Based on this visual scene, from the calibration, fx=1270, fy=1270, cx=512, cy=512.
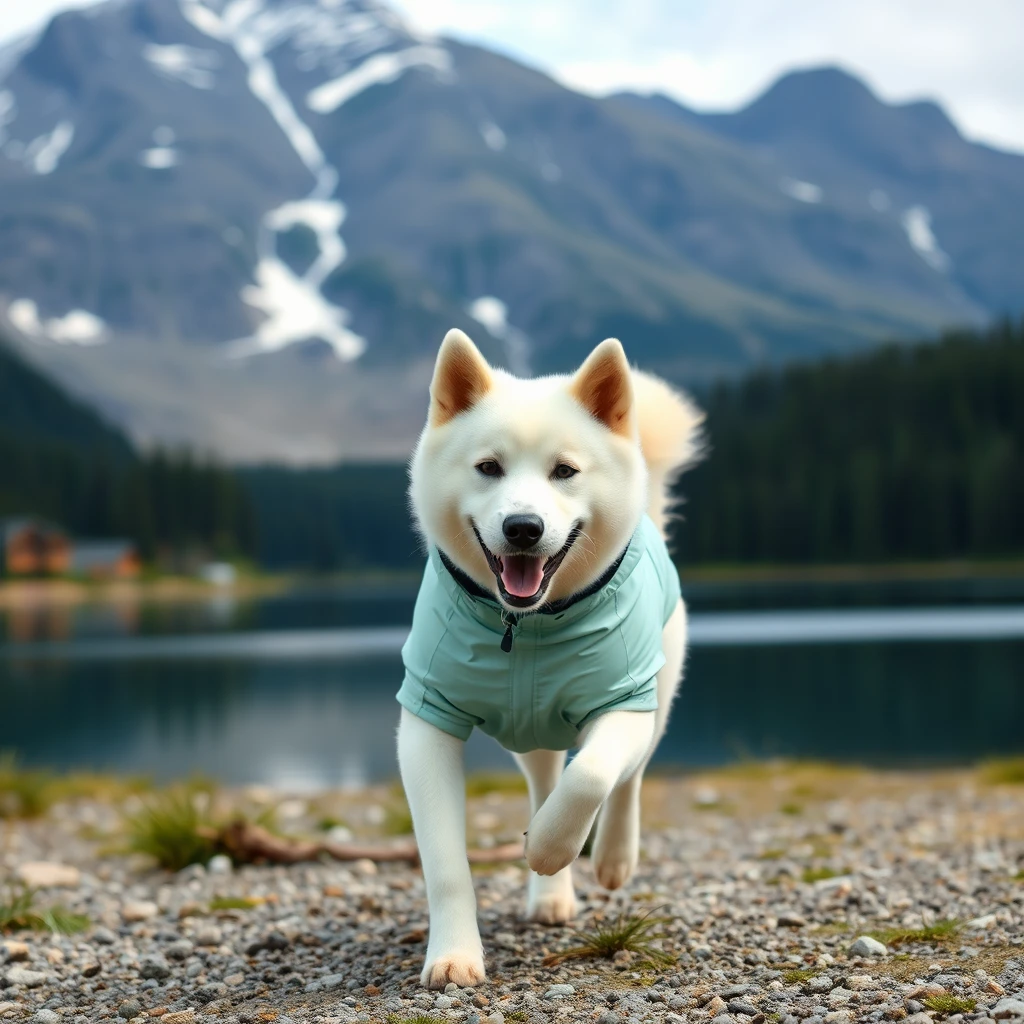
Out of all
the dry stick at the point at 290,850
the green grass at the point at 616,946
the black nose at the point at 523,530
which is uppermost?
the black nose at the point at 523,530

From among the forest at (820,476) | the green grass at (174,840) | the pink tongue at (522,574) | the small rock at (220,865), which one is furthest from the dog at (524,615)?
the forest at (820,476)

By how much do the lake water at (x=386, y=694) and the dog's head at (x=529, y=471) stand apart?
13.8 metres

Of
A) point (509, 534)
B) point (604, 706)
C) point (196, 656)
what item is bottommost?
point (196, 656)

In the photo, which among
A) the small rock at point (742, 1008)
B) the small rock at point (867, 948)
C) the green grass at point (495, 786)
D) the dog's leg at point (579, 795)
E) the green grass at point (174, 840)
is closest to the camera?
the small rock at point (742, 1008)

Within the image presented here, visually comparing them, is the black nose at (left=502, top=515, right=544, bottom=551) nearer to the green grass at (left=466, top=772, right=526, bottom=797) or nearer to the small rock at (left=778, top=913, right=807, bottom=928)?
the small rock at (left=778, top=913, right=807, bottom=928)

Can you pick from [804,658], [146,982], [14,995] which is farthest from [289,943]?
[804,658]

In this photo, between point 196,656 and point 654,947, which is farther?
point 196,656

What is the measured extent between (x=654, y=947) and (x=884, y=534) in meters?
98.6

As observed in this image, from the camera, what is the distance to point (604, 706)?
16.8 feet

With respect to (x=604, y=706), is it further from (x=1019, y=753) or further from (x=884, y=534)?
(x=884, y=534)

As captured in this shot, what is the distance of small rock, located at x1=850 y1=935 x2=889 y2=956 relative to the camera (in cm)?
527

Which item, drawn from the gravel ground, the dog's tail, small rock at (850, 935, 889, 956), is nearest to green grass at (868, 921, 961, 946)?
the gravel ground

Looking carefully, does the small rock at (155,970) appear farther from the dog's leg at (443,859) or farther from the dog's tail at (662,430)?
the dog's tail at (662,430)

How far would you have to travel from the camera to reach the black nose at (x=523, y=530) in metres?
4.49
